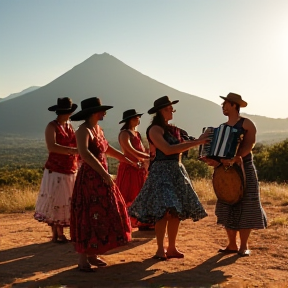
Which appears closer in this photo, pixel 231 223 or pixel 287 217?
pixel 231 223

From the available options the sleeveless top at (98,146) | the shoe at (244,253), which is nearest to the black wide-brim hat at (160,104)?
the sleeveless top at (98,146)

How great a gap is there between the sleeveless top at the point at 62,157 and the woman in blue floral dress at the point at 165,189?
52.6 inches

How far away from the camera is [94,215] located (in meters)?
5.29

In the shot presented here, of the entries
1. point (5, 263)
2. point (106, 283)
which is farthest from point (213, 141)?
point (5, 263)

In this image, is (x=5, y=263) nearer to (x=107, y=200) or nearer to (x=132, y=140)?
(x=107, y=200)

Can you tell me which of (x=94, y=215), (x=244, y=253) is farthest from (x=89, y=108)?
(x=244, y=253)

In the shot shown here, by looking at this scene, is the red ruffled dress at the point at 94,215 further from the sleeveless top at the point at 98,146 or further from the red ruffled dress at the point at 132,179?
the red ruffled dress at the point at 132,179

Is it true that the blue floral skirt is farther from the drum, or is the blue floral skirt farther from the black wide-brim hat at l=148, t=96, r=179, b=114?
the black wide-brim hat at l=148, t=96, r=179, b=114

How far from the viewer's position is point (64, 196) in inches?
263

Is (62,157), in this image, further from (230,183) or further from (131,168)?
(230,183)

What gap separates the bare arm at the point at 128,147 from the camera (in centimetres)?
691

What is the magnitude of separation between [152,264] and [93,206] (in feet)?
3.11

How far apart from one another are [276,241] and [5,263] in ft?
11.3

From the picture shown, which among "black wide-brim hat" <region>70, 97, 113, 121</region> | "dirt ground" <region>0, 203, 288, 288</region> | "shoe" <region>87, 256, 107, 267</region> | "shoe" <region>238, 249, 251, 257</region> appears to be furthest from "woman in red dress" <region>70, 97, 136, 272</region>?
"shoe" <region>238, 249, 251, 257</region>
